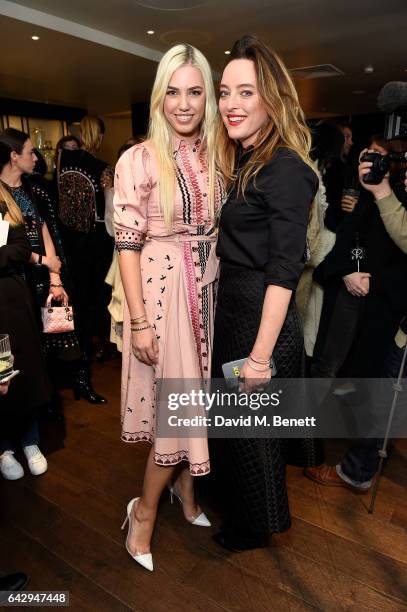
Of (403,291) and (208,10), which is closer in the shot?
(403,291)

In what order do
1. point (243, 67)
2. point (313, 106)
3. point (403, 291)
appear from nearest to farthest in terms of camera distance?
point (243, 67), point (403, 291), point (313, 106)

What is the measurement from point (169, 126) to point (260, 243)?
47 cm

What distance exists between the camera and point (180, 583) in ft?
4.92

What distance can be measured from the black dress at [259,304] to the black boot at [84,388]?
138cm

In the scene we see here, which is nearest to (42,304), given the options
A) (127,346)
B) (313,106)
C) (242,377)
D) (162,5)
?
(127,346)

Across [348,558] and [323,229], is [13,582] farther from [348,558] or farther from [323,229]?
[323,229]

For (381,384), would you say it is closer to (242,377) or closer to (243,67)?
(242,377)

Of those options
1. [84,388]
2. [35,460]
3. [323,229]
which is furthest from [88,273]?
[323,229]

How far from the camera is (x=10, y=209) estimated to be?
1.93m

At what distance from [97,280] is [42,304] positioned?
1.01 m

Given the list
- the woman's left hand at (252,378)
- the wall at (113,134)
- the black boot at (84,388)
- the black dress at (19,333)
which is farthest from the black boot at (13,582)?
the wall at (113,134)

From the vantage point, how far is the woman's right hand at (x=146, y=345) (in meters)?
1.40

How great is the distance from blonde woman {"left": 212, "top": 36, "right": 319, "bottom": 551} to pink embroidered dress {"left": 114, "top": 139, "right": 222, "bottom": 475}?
69mm

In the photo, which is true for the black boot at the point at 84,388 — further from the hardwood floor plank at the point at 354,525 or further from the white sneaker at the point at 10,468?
the hardwood floor plank at the point at 354,525
